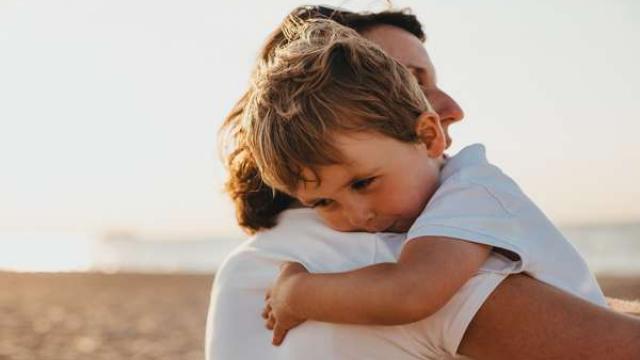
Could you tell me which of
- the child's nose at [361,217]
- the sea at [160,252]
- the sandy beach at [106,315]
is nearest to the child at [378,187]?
the child's nose at [361,217]

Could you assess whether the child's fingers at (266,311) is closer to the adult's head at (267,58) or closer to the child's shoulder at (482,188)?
the adult's head at (267,58)

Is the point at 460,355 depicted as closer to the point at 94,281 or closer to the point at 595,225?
the point at 94,281

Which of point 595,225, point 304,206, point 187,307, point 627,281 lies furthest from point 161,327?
point 595,225

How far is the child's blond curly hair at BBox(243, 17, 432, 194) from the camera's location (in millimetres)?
2496

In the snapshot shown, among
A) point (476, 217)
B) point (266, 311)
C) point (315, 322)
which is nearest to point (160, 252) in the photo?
point (266, 311)

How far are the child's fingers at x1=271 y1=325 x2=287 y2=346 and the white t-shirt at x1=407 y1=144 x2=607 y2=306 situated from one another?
0.40m

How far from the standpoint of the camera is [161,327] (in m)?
12.8

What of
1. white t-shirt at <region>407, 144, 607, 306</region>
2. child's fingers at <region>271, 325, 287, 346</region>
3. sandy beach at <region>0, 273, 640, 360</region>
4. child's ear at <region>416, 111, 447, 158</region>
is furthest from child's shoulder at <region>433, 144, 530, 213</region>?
sandy beach at <region>0, 273, 640, 360</region>

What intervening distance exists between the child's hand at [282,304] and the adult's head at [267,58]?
0.27 meters

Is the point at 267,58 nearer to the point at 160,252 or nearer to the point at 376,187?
the point at 376,187

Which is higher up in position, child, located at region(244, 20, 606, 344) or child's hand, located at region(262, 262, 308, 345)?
child, located at region(244, 20, 606, 344)

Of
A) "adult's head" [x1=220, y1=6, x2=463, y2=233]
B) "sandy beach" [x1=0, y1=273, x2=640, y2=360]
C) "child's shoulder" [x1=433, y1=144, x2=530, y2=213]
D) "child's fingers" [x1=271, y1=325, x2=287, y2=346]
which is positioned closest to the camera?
"child's shoulder" [x1=433, y1=144, x2=530, y2=213]

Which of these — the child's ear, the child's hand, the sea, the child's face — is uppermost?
the child's ear

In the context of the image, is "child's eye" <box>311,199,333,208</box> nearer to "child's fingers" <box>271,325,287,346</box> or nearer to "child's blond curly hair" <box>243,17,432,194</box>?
"child's blond curly hair" <box>243,17,432,194</box>
